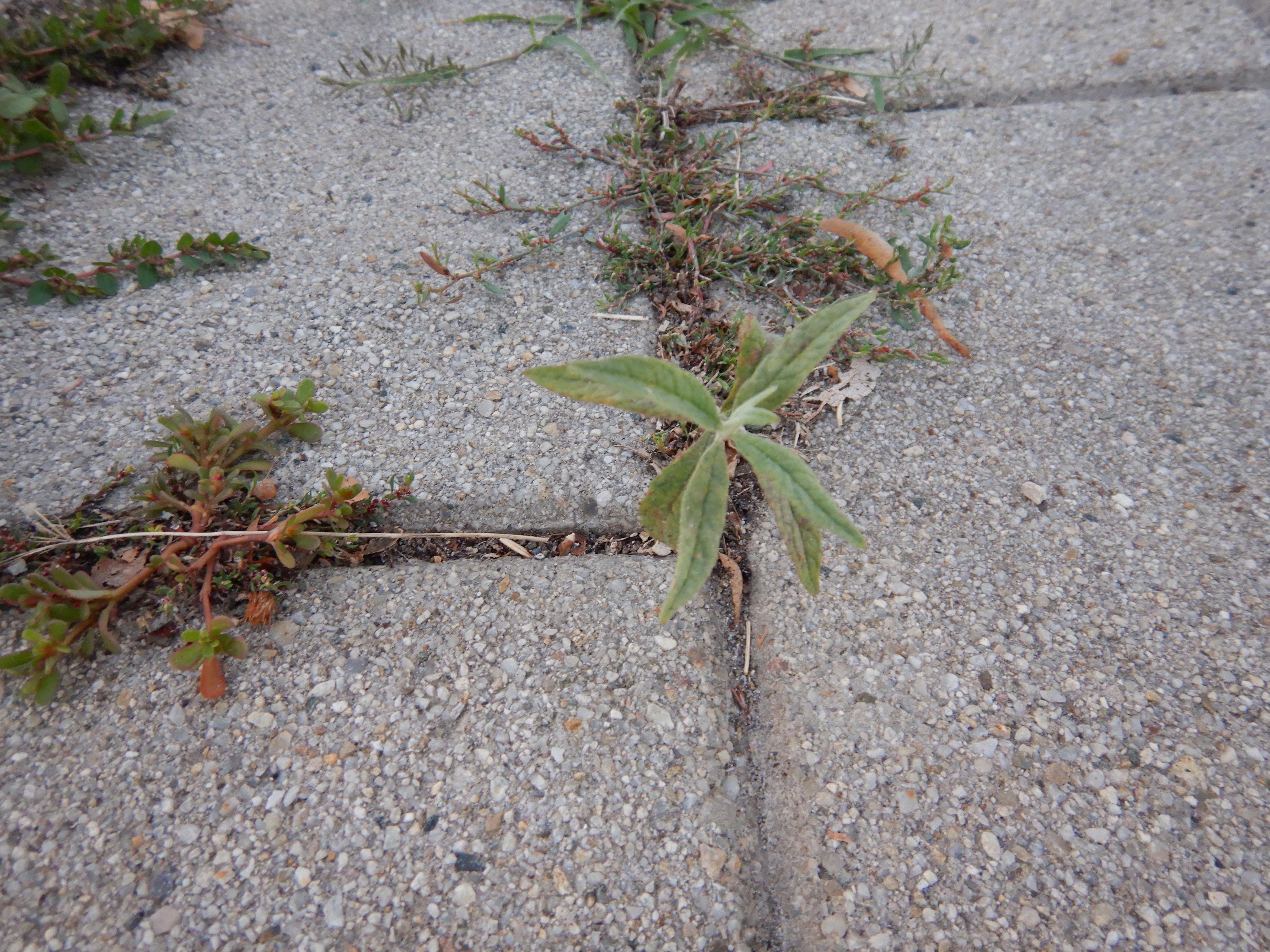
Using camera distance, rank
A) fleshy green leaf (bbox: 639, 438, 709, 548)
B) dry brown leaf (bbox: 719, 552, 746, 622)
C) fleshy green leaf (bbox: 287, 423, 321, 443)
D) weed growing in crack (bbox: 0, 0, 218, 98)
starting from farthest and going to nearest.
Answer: weed growing in crack (bbox: 0, 0, 218, 98)
fleshy green leaf (bbox: 287, 423, 321, 443)
dry brown leaf (bbox: 719, 552, 746, 622)
fleshy green leaf (bbox: 639, 438, 709, 548)

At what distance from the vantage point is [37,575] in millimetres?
1356

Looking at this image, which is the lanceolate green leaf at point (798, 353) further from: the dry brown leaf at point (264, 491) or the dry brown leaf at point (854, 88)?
the dry brown leaf at point (854, 88)

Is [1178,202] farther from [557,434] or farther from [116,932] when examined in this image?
[116,932]

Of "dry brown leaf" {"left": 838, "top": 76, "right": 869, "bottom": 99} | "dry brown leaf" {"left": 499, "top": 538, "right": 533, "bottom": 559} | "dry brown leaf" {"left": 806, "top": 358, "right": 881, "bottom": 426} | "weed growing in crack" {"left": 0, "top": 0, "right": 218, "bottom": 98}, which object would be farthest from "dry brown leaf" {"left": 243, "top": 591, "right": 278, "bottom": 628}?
"dry brown leaf" {"left": 838, "top": 76, "right": 869, "bottom": 99}

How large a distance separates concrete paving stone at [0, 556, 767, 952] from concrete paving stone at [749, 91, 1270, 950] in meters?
0.16

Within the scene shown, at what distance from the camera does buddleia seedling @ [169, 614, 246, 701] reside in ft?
4.31

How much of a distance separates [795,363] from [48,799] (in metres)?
1.46

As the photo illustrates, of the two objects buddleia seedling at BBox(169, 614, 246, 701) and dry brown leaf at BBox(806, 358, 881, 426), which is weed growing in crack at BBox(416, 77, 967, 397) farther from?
buddleia seedling at BBox(169, 614, 246, 701)

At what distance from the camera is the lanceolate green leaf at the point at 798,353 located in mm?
1350

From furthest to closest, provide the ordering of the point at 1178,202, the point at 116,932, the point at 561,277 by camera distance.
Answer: the point at 1178,202 → the point at 561,277 → the point at 116,932

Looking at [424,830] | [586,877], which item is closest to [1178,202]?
[586,877]

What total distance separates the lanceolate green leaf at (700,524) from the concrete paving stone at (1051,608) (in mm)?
287

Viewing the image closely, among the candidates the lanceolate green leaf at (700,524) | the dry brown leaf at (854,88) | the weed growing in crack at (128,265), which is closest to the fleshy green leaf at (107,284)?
the weed growing in crack at (128,265)

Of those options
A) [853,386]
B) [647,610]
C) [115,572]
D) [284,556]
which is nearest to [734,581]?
[647,610]
